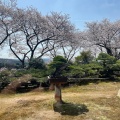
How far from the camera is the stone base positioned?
30.7 feet

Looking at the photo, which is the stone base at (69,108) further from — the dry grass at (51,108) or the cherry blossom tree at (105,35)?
the cherry blossom tree at (105,35)

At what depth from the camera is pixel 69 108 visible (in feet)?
31.9

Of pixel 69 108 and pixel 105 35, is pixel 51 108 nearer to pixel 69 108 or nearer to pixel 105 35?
pixel 69 108

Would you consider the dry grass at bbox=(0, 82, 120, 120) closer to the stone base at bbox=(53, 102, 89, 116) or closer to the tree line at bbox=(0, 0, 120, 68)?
the stone base at bbox=(53, 102, 89, 116)

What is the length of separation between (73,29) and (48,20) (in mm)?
4217

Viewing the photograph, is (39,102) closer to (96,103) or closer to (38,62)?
(96,103)

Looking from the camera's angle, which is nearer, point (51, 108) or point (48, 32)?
point (51, 108)

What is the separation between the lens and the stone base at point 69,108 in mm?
9359

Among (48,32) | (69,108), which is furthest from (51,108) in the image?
(48,32)

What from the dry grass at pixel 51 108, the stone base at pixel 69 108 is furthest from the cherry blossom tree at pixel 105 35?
the stone base at pixel 69 108

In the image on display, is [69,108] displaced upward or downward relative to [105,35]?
downward

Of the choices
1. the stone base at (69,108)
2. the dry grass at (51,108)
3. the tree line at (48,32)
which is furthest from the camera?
the tree line at (48,32)

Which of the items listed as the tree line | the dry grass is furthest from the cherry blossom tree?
the dry grass

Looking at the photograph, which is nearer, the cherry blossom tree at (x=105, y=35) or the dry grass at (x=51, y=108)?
the dry grass at (x=51, y=108)
